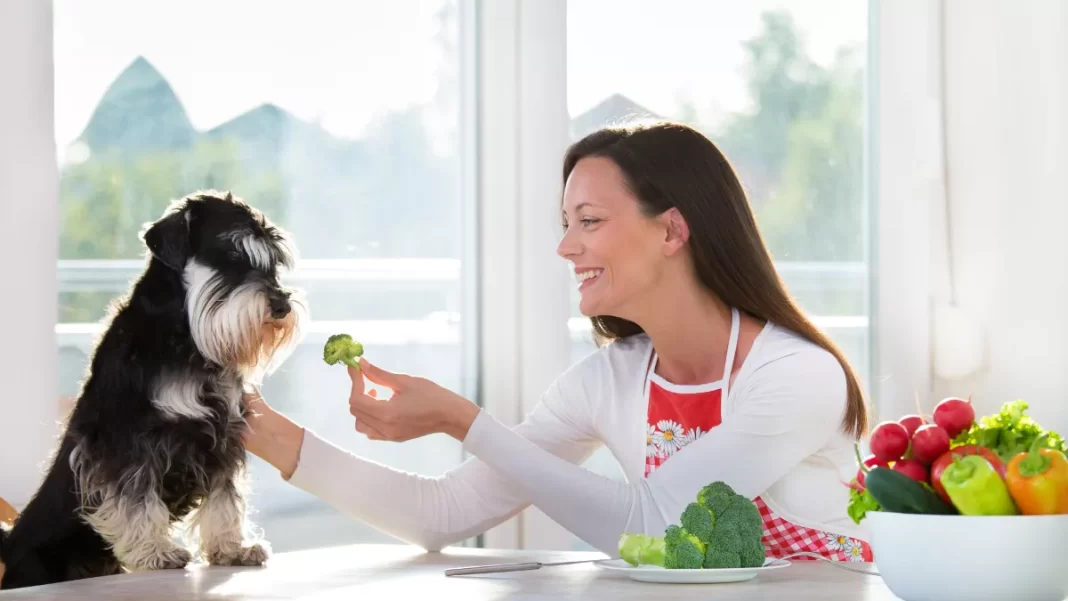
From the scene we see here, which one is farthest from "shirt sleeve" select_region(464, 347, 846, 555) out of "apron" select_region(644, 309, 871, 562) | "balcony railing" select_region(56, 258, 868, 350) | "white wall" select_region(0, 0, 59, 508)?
"balcony railing" select_region(56, 258, 868, 350)

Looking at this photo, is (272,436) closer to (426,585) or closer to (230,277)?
(230,277)

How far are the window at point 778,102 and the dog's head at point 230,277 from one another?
1.68 meters

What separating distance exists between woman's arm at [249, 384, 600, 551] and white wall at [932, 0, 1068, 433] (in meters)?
1.68

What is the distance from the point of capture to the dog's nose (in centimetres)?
194

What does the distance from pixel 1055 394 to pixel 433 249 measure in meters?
1.91

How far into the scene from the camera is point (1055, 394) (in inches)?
131

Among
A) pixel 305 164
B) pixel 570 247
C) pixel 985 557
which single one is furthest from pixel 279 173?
pixel 985 557

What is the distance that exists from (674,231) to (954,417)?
1033 millimetres

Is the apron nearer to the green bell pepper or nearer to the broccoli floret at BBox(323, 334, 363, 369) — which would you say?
the broccoli floret at BBox(323, 334, 363, 369)

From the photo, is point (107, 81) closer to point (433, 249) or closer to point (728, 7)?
point (433, 249)

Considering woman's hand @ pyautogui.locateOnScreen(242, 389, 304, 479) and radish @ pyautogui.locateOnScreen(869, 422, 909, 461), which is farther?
woman's hand @ pyautogui.locateOnScreen(242, 389, 304, 479)

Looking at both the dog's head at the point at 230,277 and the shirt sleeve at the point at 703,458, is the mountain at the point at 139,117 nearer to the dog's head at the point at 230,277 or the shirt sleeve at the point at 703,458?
the dog's head at the point at 230,277

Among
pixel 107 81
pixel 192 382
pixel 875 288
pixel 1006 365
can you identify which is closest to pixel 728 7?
pixel 875 288

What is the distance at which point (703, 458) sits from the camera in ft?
6.82
